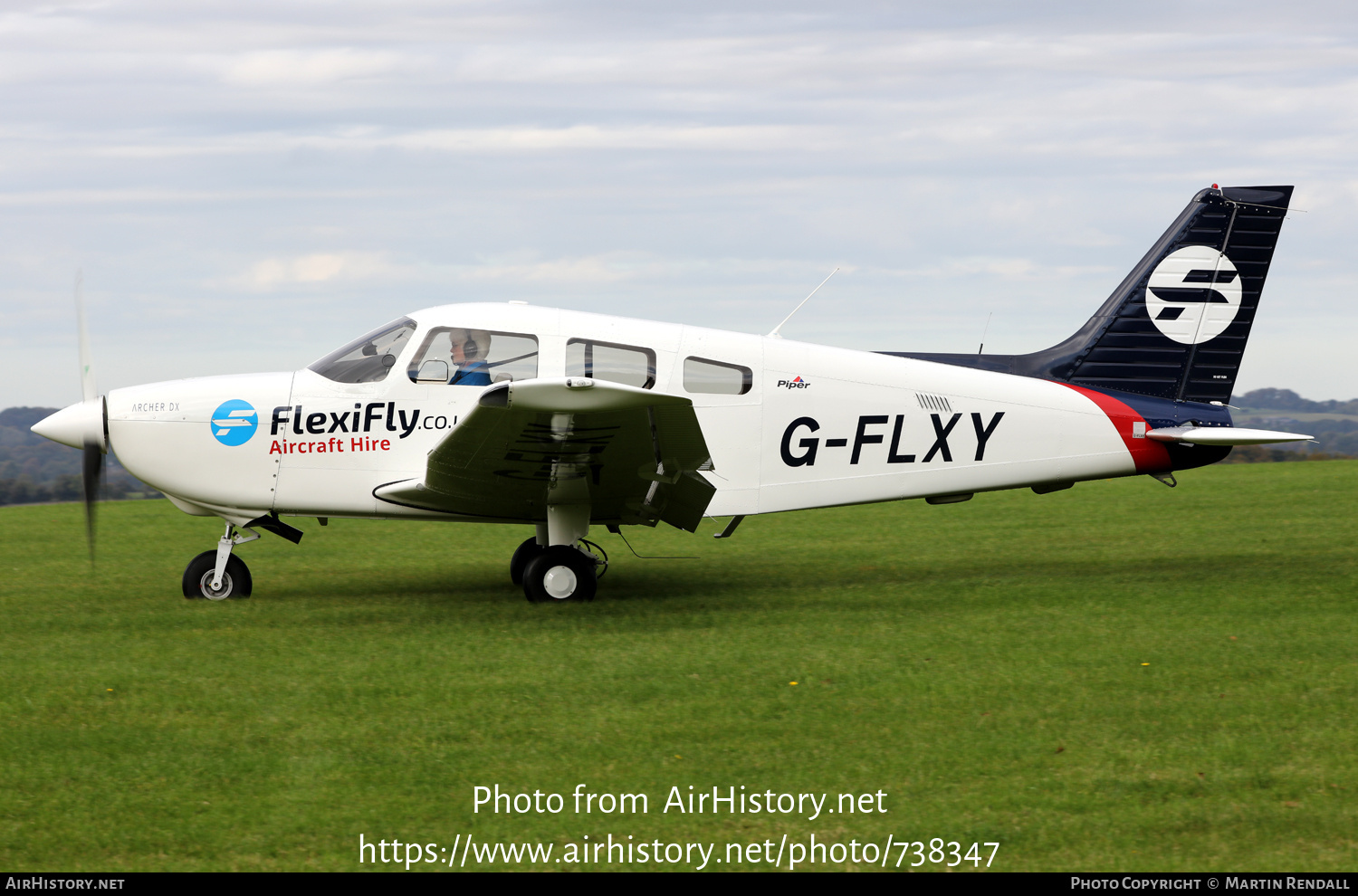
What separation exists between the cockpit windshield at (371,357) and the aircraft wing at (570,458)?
89cm

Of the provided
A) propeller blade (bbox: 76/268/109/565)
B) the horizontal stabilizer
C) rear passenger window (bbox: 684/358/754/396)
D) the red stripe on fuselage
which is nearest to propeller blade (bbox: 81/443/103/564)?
propeller blade (bbox: 76/268/109/565)

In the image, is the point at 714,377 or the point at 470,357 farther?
the point at 714,377

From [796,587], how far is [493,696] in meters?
4.04

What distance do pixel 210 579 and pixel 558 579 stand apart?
2.73 metres

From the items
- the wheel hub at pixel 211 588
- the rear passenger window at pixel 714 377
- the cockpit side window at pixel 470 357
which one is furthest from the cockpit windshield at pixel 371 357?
the rear passenger window at pixel 714 377

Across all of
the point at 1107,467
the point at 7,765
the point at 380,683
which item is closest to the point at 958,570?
the point at 1107,467

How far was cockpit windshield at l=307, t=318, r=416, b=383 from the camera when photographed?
912cm

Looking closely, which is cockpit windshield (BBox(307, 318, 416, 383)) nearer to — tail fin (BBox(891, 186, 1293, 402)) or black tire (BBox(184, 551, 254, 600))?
black tire (BBox(184, 551, 254, 600))

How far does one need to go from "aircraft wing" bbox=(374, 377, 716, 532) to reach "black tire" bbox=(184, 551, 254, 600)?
4.33 ft

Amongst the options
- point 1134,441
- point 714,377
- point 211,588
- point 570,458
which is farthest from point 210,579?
point 1134,441

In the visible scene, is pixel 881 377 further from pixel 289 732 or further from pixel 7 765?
pixel 7 765

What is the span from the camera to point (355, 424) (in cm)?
909

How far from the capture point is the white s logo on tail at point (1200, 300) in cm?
1047

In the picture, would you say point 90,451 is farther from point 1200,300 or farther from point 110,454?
point 1200,300
